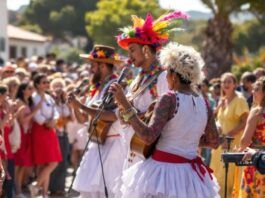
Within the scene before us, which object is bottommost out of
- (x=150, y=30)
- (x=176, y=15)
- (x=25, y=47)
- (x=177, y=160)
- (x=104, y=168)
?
(x=25, y=47)

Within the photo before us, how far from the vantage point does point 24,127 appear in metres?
12.5

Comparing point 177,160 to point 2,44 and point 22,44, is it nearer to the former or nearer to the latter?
point 2,44

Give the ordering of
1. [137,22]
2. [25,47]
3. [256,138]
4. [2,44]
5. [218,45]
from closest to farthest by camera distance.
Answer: [137,22] < [256,138] < [218,45] < [2,44] < [25,47]

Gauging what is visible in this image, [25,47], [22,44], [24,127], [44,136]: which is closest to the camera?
[24,127]

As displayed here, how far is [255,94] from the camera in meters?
8.80

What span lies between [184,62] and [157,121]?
0.57 m

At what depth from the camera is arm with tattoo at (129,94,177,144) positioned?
21.4 feet

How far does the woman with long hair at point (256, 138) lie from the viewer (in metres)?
8.65

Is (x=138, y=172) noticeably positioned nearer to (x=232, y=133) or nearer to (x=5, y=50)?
(x=232, y=133)

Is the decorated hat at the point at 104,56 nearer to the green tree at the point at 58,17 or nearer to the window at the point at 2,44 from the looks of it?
the window at the point at 2,44

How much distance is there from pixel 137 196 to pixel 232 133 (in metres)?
4.16

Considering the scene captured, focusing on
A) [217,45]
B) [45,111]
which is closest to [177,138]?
[45,111]

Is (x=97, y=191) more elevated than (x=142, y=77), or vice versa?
(x=142, y=77)

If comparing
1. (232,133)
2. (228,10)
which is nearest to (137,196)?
(232,133)
